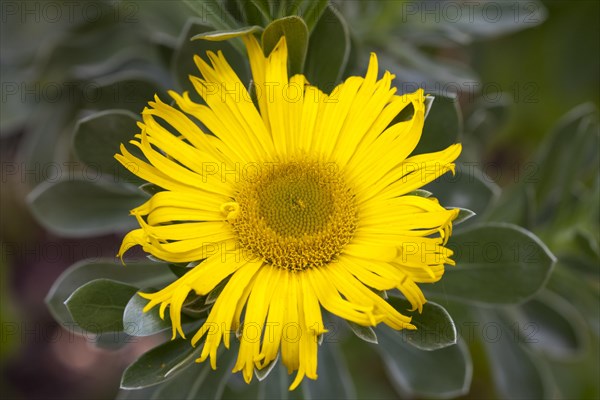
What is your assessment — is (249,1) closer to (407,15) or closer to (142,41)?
(407,15)

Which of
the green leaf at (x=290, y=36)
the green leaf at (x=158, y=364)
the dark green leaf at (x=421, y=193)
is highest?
the green leaf at (x=290, y=36)

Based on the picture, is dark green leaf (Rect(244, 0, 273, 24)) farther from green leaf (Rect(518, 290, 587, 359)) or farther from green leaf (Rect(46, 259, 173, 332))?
green leaf (Rect(518, 290, 587, 359))

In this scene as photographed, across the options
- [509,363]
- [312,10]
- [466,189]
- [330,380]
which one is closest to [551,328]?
[509,363]

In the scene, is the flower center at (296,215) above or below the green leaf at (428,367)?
above

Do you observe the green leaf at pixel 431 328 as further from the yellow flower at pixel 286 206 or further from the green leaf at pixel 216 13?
the green leaf at pixel 216 13

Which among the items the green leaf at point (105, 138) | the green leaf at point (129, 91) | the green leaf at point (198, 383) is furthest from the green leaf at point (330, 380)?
the green leaf at point (129, 91)
